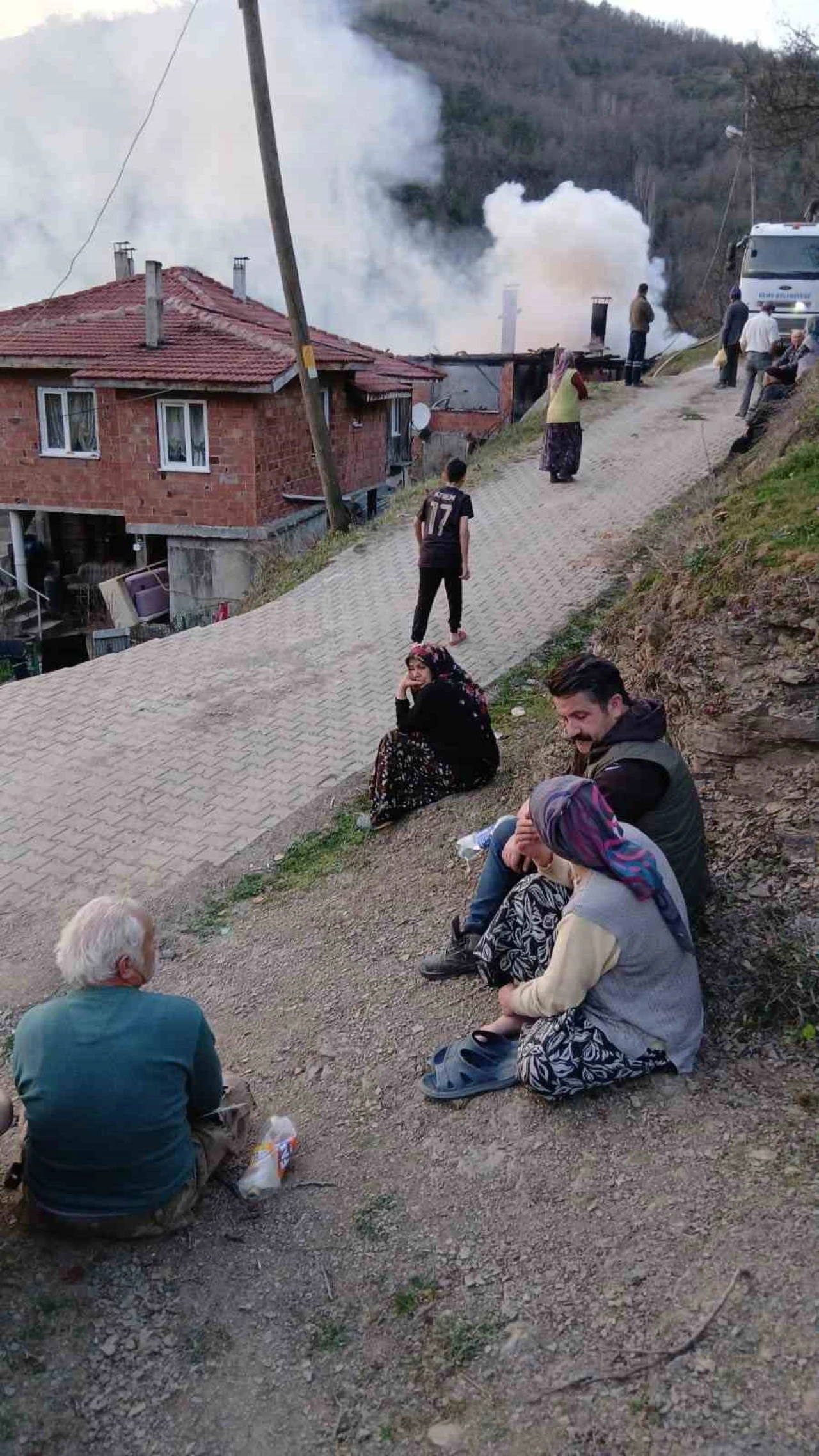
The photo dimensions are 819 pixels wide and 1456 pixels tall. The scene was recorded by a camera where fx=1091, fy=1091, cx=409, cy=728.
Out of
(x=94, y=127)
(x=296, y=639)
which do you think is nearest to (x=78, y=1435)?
(x=296, y=639)

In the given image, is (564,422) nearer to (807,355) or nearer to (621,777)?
(807,355)

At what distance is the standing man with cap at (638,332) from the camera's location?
779 inches

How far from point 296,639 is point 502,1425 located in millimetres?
8533

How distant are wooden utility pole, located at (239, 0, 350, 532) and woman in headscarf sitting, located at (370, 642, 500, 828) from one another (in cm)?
969

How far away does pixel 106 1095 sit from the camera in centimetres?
292

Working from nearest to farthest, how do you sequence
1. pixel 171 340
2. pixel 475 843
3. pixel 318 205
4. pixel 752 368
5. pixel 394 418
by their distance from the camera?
pixel 475 843, pixel 752 368, pixel 171 340, pixel 394 418, pixel 318 205

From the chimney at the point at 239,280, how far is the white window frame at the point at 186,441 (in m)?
6.01

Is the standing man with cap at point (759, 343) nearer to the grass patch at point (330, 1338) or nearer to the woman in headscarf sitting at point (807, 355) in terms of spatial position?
the woman in headscarf sitting at point (807, 355)

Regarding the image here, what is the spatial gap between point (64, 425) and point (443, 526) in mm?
14666

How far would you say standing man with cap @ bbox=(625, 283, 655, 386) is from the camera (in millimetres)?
19781

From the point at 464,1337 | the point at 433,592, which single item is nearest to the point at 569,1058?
the point at 464,1337

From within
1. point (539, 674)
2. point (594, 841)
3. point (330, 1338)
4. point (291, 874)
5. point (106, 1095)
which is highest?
A: point (594, 841)

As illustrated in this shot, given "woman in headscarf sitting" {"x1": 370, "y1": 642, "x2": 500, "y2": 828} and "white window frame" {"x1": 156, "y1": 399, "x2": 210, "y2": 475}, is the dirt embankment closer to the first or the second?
A: "woman in headscarf sitting" {"x1": 370, "y1": 642, "x2": 500, "y2": 828}

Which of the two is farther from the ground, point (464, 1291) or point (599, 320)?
point (599, 320)
